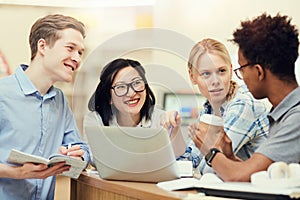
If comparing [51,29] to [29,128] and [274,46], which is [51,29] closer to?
[29,128]

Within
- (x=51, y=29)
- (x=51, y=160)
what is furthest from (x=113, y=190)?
(x=51, y=29)

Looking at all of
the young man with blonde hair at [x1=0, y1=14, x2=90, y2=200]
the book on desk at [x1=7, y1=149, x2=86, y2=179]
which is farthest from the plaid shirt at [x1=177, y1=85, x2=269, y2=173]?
the young man with blonde hair at [x1=0, y1=14, x2=90, y2=200]

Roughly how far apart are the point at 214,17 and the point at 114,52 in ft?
3.88

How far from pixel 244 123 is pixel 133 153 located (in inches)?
15.9

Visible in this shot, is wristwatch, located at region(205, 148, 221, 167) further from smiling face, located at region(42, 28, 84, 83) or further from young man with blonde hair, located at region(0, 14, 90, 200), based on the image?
smiling face, located at region(42, 28, 84, 83)

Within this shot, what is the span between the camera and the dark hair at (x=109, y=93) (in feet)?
5.54

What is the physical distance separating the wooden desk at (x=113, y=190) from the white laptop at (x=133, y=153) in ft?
0.11

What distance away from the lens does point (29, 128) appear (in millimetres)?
1798

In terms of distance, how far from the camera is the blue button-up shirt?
176 centimetres

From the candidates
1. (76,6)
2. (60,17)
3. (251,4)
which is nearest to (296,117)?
(60,17)

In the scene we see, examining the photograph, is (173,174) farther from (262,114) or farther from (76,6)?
(76,6)

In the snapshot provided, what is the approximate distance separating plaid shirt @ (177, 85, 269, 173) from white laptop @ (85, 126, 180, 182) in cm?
22

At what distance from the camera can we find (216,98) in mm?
1674

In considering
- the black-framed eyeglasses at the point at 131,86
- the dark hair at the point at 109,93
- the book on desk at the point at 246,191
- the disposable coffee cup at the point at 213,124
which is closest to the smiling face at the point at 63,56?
the dark hair at the point at 109,93
